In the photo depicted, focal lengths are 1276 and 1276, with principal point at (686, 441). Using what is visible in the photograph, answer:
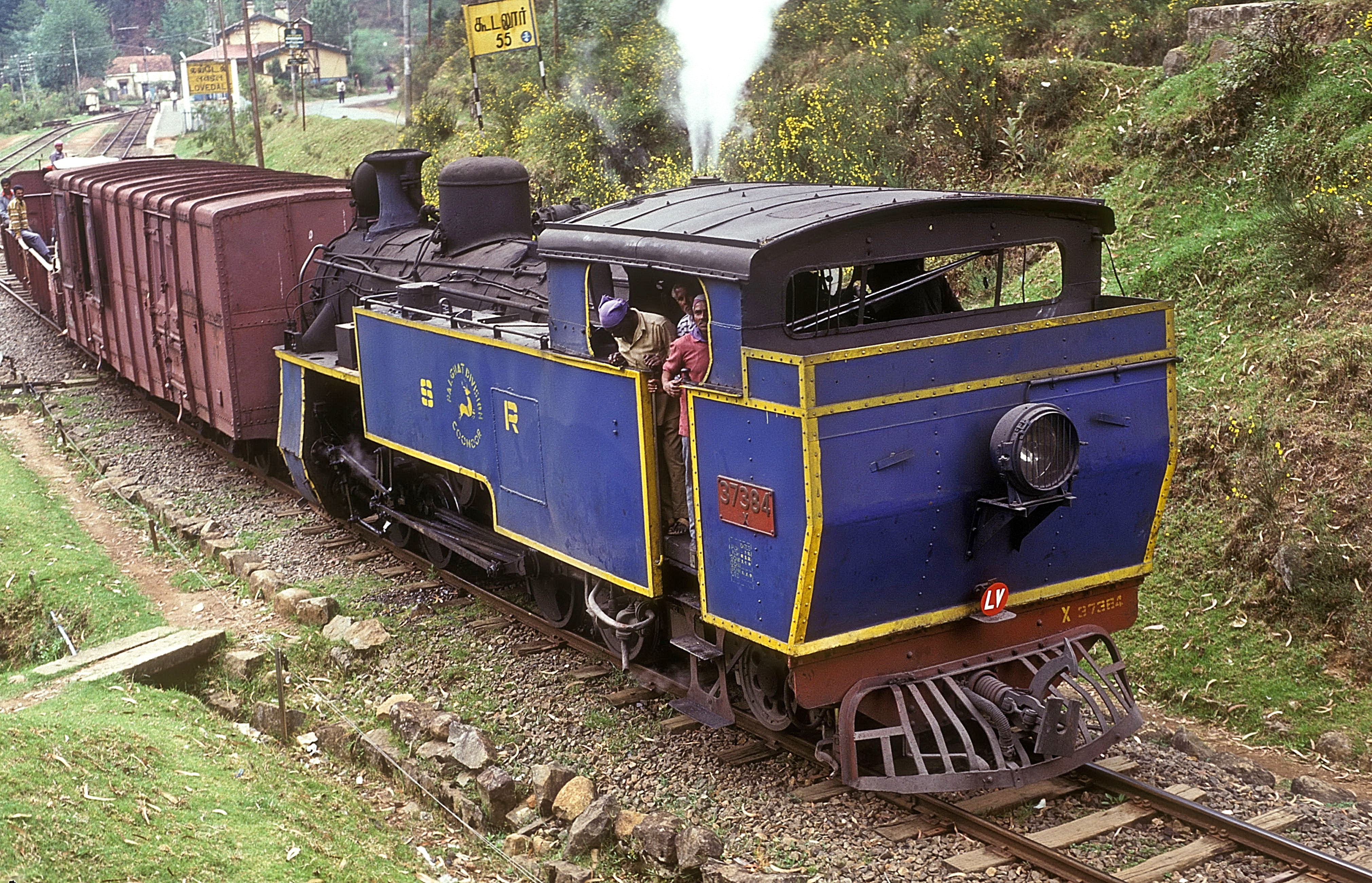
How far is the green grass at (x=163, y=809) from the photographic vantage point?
5.45m

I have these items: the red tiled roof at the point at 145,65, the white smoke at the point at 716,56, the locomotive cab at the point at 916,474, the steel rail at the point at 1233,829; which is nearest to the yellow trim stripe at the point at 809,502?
the locomotive cab at the point at 916,474

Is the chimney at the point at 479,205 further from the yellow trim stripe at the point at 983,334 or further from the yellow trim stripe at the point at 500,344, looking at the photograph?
the yellow trim stripe at the point at 983,334

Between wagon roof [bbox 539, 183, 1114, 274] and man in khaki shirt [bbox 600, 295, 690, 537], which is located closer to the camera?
wagon roof [bbox 539, 183, 1114, 274]

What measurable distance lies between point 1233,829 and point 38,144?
62969mm

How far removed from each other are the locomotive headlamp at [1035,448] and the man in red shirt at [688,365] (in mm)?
1429

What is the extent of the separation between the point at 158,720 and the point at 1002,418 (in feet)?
16.8

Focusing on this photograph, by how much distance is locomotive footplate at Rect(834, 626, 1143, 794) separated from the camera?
19.2 feet

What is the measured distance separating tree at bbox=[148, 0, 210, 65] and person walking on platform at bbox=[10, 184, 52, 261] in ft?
241

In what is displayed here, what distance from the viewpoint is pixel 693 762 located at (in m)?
6.81

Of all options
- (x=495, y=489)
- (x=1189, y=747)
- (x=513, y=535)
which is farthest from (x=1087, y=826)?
(x=495, y=489)

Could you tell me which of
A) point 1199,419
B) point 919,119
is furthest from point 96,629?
point 919,119

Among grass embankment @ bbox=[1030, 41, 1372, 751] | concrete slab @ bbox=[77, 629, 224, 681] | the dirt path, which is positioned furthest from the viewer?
the dirt path

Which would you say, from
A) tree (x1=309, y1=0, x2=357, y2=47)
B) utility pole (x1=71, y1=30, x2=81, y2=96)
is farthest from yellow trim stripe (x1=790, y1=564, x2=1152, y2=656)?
utility pole (x1=71, y1=30, x2=81, y2=96)

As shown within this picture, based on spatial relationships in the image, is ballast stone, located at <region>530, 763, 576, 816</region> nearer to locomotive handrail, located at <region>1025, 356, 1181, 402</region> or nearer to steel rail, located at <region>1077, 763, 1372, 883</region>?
steel rail, located at <region>1077, 763, 1372, 883</region>
